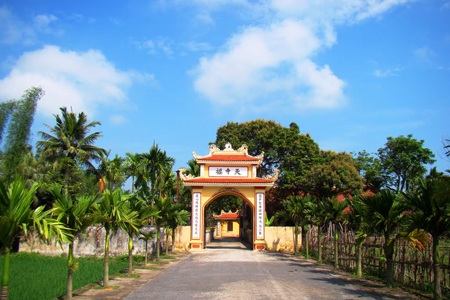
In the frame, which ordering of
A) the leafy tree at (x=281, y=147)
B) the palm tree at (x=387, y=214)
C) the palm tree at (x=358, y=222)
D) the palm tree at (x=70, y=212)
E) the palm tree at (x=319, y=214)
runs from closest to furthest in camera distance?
the palm tree at (x=70, y=212), the palm tree at (x=387, y=214), the palm tree at (x=358, y=222), the palm tree at (x=319, y=214), the leafy tree at (x=281, y=147)

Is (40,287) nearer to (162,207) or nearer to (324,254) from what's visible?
(162,207)

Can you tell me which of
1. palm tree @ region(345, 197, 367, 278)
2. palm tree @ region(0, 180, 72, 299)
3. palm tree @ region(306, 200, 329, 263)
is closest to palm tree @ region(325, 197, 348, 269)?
palm tree @ region(306, 200, 329, 263)

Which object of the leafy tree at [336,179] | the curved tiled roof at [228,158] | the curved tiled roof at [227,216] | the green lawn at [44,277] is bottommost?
the green lawn at [44,277]

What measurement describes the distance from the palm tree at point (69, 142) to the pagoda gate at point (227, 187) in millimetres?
6365

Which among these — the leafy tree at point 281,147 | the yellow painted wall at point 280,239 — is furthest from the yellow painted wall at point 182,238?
the leafy tree at point 281,147

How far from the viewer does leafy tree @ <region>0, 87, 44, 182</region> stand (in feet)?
74.1

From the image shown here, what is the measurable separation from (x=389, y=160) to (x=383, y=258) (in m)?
25.4

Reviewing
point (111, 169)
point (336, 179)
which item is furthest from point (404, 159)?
point (111, 169)

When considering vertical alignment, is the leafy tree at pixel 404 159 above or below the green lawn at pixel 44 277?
above

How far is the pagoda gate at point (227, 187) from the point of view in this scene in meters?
24.6

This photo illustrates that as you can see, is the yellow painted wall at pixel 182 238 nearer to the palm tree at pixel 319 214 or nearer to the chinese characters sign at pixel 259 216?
the chinese characters sign at pixel 259 216

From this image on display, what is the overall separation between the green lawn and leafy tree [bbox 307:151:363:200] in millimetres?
18099

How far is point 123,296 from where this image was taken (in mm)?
9203

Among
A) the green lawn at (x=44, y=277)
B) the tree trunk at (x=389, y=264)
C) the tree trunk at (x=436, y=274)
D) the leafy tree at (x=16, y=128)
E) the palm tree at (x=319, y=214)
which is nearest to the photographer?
the tree trunk at (x=436, y=274)
